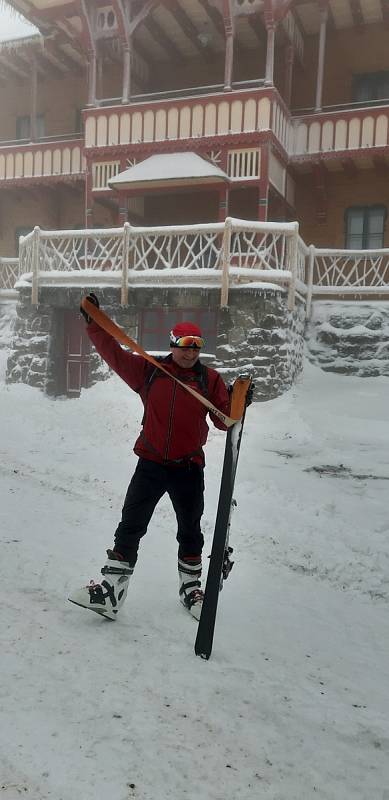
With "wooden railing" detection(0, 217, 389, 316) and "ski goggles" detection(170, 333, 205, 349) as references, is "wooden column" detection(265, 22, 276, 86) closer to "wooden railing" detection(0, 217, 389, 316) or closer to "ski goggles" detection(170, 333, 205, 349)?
"wooden railing" detection(0, 217, 389, 316)

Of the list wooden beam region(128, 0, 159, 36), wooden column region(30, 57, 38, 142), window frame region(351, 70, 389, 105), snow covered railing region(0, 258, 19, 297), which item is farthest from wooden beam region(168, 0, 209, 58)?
snow covered railing region(0, 258, 19, 297)

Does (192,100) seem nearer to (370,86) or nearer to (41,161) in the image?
(370,86)

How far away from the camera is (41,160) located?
56.3ft

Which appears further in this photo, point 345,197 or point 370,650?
point 345,197

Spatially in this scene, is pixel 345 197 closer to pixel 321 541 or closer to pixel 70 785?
pixel 321 541

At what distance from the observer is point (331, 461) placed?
7867 mm

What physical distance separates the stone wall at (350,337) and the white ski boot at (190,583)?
8909mm

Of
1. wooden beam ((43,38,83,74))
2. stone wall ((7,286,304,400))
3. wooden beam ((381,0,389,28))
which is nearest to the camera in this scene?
stone wall ((7,286,304,400))

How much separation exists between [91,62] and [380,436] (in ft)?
40.9

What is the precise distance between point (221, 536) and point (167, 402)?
850 mm

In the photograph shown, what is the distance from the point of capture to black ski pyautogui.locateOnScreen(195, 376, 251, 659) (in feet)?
9.83

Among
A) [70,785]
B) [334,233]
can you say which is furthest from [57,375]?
[70,785]

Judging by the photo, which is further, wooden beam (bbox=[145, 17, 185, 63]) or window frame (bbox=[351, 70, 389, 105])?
wooden beam (bbox=[145, 17, 185, 63])

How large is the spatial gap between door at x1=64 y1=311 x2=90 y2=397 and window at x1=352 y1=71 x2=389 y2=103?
954cm
